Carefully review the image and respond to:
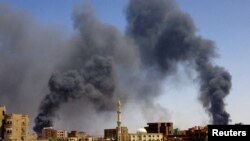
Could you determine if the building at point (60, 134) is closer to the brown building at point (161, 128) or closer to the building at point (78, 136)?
the building at point (78, 136)

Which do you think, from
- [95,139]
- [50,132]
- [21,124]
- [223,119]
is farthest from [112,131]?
[21,124]

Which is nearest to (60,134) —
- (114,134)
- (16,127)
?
(114,134)

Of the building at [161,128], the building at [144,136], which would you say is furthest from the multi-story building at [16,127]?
the building at [161,128]

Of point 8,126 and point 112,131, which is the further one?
point 112,131

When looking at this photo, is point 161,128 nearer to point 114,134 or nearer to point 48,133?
point 114,134

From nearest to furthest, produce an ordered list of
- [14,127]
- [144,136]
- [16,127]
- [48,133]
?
[14,127], [16,127], [144,136], [48,133]

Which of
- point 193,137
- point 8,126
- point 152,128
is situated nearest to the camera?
point 8,126

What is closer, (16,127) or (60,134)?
(16,127)

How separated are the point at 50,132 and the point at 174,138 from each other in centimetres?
4741

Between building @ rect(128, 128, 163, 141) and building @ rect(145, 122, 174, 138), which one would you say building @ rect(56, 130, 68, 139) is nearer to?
building @ rect(128, 128, 163, 141)

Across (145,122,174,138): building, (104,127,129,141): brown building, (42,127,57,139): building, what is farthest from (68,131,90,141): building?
(145,122,174,138): building

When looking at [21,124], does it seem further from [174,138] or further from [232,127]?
[232,127]

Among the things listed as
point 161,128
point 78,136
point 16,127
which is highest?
point 16,127

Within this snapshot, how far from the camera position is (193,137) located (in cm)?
14150
